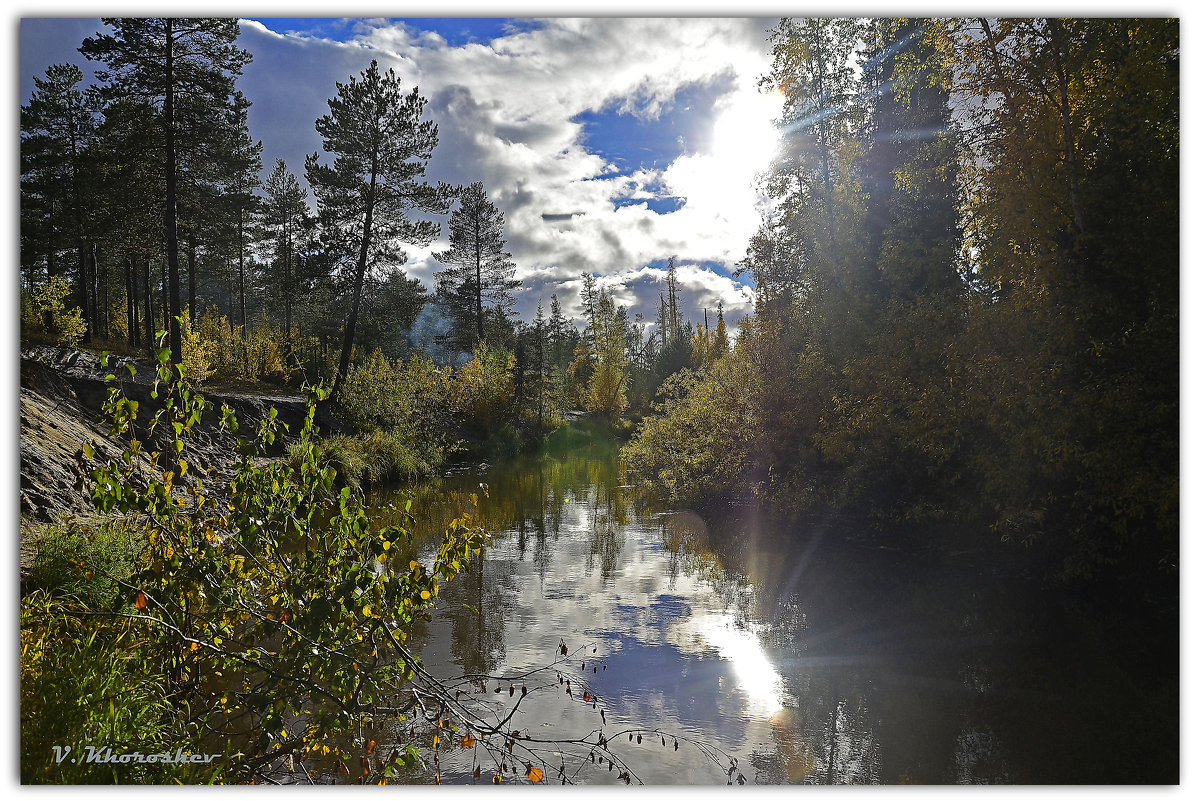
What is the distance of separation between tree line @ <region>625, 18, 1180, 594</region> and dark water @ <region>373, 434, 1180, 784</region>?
101 centimetres

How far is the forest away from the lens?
357 cm

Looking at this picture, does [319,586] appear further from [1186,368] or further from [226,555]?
[1186,368]

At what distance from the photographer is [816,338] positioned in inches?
464

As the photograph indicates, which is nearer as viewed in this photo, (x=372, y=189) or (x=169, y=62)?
(x=169, y=62)

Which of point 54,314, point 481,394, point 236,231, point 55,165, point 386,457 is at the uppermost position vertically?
point 236,231

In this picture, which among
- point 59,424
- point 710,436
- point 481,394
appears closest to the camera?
point 59,424

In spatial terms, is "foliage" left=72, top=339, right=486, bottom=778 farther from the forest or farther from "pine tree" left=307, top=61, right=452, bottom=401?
"pine tree" left=307, top=61, right=452, bottom=401

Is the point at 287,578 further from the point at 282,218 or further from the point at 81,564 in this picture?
the point at 282,218

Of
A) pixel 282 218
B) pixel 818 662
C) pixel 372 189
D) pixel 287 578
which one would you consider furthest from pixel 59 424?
pixel 282 218

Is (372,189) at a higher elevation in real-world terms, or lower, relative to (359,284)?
higher

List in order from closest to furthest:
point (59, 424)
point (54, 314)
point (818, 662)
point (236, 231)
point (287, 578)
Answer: point (287, 578) → point (818, 662) → point (54, 314) → point (59, 424) → point (236, 231)

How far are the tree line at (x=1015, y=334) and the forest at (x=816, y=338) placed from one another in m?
0.04

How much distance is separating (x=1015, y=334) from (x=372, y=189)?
53.6ft

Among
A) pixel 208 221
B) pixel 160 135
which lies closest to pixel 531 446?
pixel 208 221
